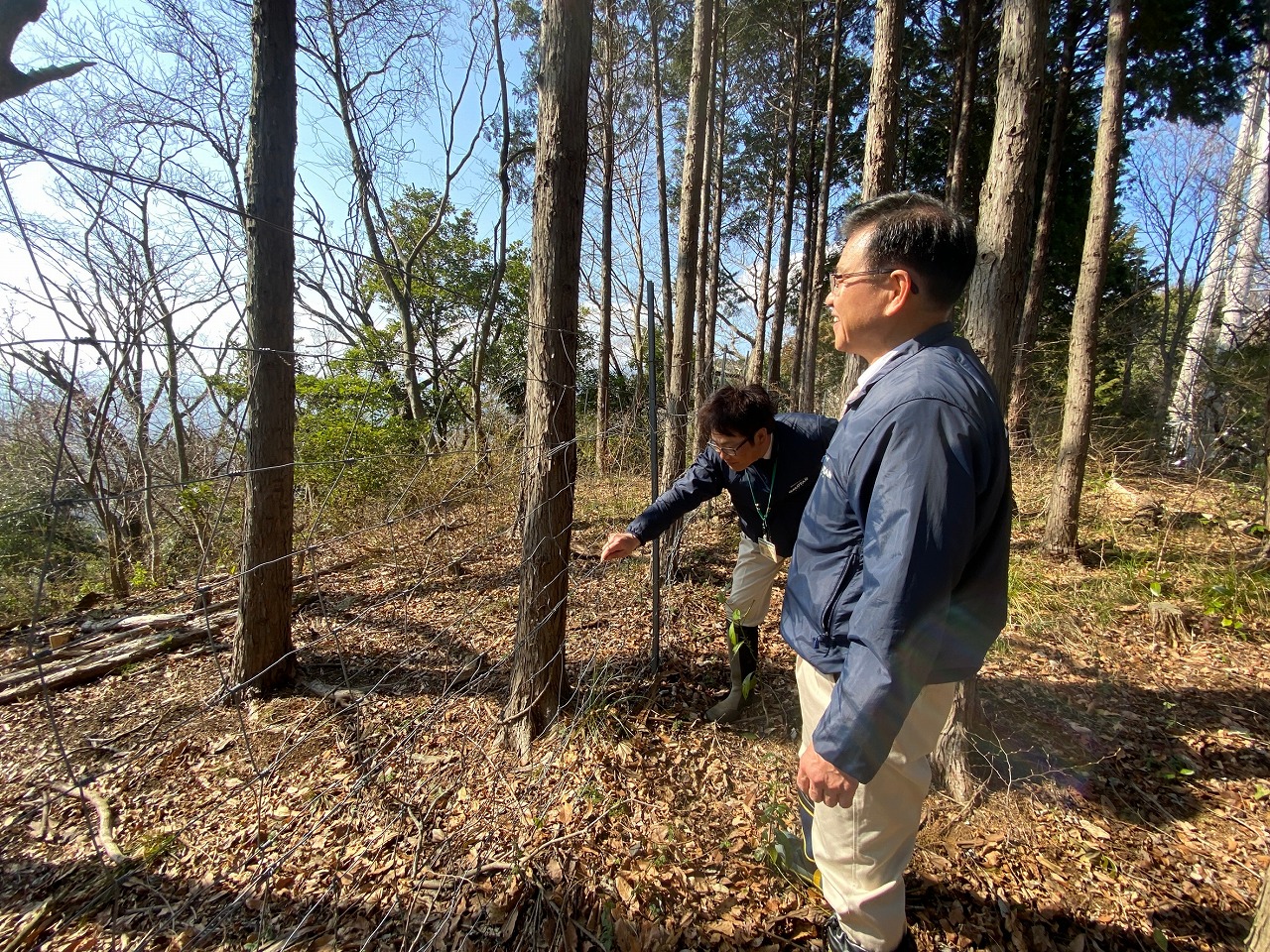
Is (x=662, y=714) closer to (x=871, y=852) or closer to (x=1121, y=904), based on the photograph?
(x=871, y=852)

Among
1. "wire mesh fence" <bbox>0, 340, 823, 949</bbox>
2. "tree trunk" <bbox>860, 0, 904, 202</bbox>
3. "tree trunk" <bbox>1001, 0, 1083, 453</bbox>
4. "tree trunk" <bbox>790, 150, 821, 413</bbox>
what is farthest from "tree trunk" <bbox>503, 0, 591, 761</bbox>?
"tree trunk" <bbox>790, 150, 821, 413</bbox>

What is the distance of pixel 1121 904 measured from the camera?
5.82ft

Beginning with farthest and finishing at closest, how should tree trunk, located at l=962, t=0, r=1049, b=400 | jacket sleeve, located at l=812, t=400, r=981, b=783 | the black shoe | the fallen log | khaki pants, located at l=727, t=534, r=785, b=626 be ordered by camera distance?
the fallen log
khaki pants, located at l=727, t=534, r=785, b=626
tree trunk, located at l=962, t=0, r=1049, b=400
the black shoe
jacket sleeve, located at l=812, t=400, r=981, b=783

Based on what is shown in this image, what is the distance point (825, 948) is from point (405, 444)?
7.11 m

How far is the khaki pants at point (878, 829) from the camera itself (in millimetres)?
1250

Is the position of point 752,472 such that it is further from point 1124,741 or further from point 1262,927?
point 1124,741

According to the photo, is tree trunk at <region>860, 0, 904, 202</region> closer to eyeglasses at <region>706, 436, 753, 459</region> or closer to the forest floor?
eyeglasses at <region>706, 436, 753, 459</region>

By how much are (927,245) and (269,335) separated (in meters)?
3.17

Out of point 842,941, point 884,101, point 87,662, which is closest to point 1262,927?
point 842,941

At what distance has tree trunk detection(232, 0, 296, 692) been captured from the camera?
9.25 ft

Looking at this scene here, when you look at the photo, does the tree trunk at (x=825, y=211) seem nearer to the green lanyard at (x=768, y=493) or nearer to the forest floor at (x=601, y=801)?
the forest floor at (x=601, y=801)

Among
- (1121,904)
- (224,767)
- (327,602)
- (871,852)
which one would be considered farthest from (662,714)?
(327,602)

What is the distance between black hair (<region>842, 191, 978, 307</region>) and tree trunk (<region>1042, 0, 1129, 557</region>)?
16.2 ft

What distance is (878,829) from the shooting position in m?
1.30
